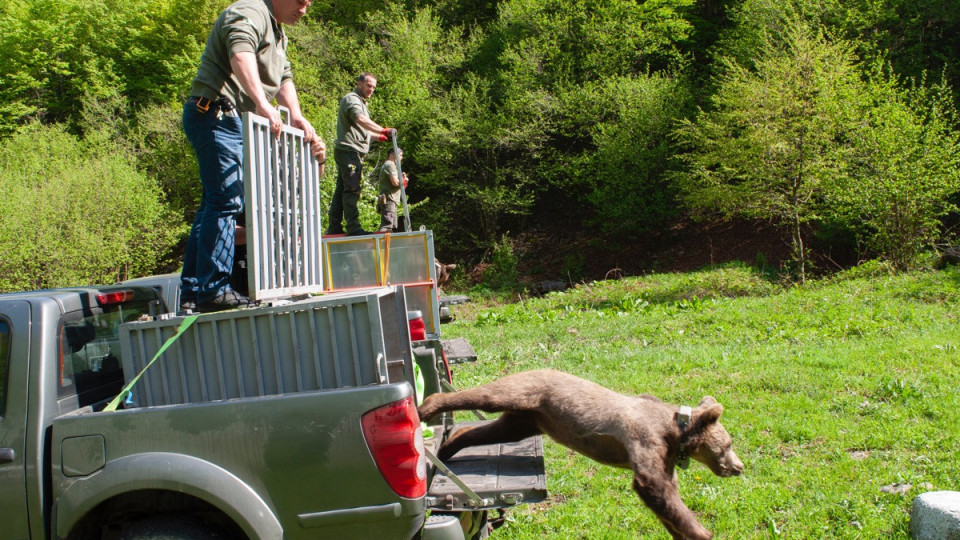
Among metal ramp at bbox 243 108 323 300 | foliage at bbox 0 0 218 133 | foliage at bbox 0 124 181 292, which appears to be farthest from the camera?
foliage at bbox 0 0 218 133

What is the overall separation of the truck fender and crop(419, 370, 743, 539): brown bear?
3.58ft

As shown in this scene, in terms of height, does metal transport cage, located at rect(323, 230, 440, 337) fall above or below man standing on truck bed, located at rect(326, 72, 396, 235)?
below

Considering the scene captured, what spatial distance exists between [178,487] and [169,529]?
0.79 feet

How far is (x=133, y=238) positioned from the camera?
25.7 meters

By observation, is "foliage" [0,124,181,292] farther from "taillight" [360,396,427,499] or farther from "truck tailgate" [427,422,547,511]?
"taillight" [360,396,427,499]

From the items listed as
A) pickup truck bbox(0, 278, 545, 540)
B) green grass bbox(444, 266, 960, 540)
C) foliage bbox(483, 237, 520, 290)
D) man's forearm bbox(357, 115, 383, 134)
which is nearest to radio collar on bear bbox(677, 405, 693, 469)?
green grass bbox(444, 266, 960, 540)

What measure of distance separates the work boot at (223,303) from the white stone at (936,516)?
13.1 feet

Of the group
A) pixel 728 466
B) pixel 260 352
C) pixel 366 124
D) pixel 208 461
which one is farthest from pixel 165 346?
pixel 366 124

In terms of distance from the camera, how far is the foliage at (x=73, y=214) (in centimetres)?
2111

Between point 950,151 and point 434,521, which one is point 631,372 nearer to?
point 434,521

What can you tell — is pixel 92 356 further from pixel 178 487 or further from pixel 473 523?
pixel 473 523

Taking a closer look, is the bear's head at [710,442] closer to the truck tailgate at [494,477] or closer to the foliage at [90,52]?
the truck tailgate at [494,477]

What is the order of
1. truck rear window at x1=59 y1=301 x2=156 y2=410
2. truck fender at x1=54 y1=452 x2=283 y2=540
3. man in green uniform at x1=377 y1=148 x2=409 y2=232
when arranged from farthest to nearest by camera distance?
man in green uniform at x1=377 y1=148 x2=409 y2=232 < truck rear window at x1=59 y1=301 x2=156 y2=410 < truck fender at x1=54 y1=452 x2=283 y2=540

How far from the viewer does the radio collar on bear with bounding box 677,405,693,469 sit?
141 inches
